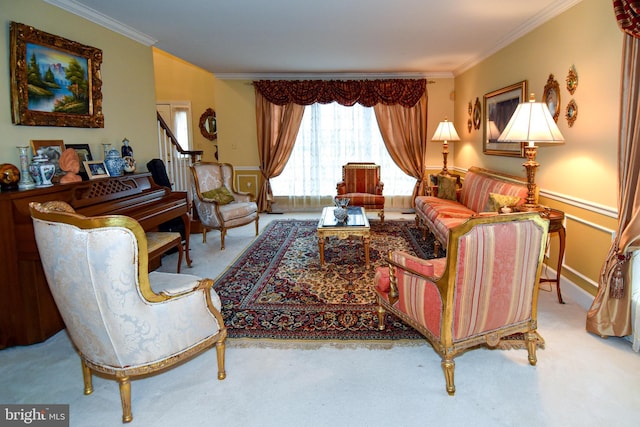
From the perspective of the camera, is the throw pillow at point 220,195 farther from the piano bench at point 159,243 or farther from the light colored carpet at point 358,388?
the light colored carpet at point 358,388

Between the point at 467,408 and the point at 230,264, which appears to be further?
the point at 230,264

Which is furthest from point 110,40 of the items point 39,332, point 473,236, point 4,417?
point 473,236

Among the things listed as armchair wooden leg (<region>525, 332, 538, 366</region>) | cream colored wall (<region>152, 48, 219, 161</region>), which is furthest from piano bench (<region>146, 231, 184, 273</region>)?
cream colored wall (<region>152, 48, 219, 161</region>)

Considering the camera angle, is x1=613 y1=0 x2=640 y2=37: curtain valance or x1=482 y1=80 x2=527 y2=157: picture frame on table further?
x1=482 y1=80 x2=527 y2=157: picture frame on table

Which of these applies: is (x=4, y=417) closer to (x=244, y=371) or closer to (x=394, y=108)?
(x=244, y=371)

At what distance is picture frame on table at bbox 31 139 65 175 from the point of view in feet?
10.5

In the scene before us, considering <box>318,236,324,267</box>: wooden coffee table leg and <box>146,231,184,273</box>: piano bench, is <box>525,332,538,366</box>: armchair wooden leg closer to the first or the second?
<box>318,236,324,267</box>: wooden coffee table leg

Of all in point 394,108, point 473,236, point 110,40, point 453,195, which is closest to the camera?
point 473,236

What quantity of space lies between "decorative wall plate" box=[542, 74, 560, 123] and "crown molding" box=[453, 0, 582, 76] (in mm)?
562

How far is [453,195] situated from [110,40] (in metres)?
4.45

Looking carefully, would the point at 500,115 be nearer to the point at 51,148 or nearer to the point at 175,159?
the point at 175,159

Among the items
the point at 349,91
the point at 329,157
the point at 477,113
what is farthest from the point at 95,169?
the point at 477,113

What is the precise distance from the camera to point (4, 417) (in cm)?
210

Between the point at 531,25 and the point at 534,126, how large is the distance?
172 centimetres
